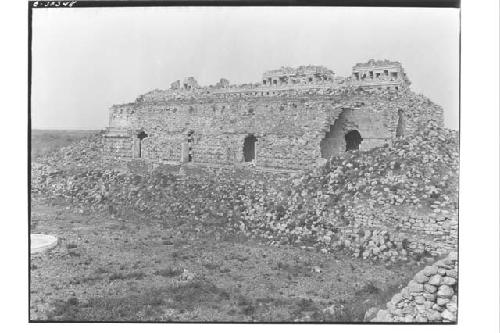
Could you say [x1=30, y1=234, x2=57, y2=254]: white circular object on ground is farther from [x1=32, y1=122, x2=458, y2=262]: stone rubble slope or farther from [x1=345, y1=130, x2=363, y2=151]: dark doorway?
[x1=345, y1=130, x2=363, y2=151]: dark doorway

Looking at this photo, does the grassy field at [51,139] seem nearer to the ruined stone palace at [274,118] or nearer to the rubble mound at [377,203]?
the ruined stone palace at [274,118]

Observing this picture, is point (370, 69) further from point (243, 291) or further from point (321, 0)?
point (243, 291)

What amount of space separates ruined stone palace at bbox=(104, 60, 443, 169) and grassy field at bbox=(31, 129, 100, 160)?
75 centimetres

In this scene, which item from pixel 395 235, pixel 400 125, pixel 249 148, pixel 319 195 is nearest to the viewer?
pixel 395 235

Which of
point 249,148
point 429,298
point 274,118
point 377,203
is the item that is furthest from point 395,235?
point 249,148

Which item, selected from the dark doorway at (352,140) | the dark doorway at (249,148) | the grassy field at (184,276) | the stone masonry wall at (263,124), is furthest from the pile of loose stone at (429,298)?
the dark doorway at (249,148)

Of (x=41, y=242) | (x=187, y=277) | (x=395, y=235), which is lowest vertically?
(x=187, y=277)

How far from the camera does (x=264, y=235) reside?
34.8ft

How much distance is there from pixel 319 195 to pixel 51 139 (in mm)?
5859

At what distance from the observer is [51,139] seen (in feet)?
34.8

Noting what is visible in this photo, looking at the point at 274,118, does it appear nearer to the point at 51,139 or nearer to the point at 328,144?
the point at 328,144

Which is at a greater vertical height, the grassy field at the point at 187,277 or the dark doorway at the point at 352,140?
the dark doorway at the point at 352,140

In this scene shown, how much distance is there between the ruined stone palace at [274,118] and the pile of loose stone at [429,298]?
2998 mm

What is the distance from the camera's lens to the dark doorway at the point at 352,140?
1130 cm
